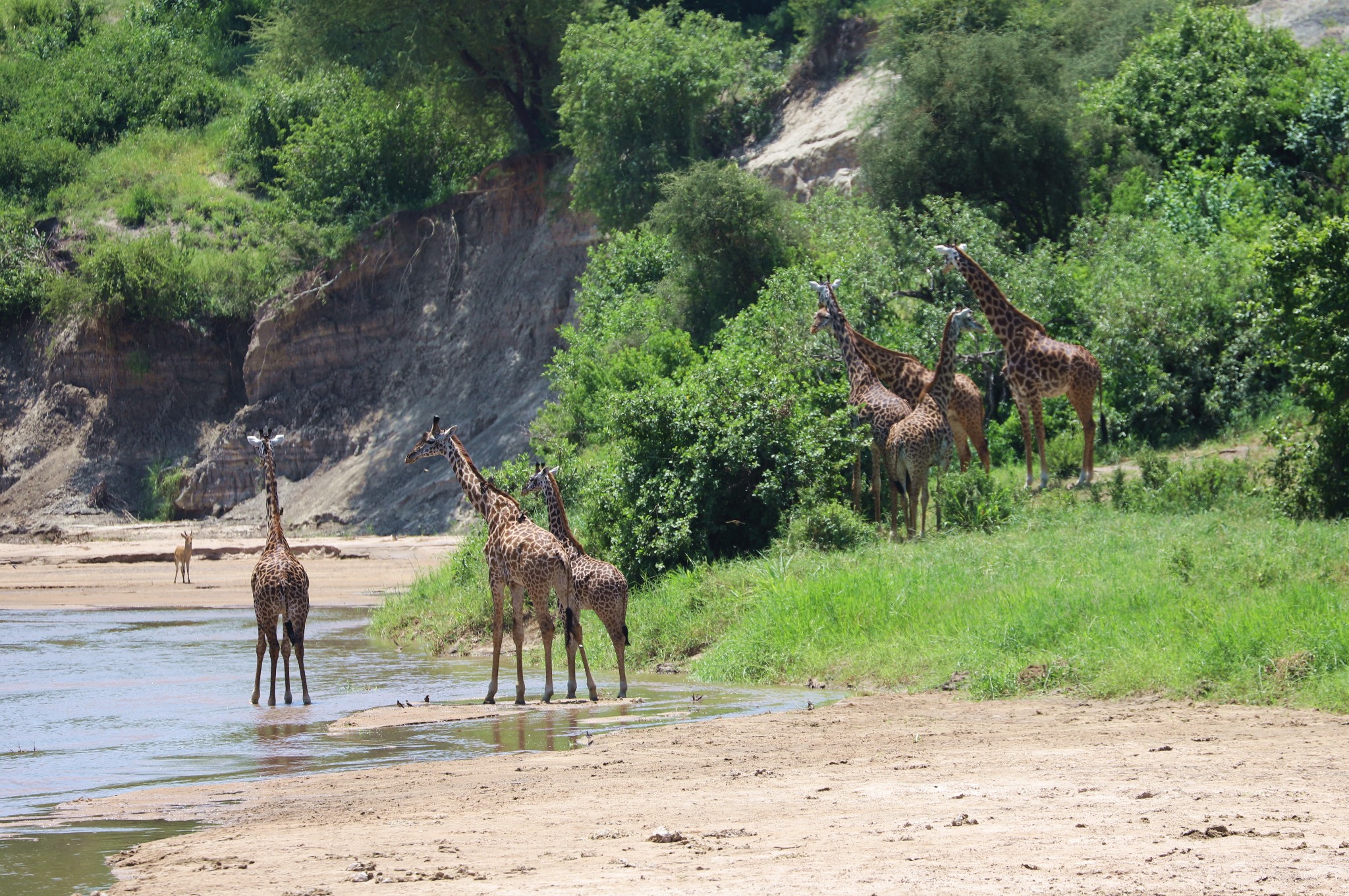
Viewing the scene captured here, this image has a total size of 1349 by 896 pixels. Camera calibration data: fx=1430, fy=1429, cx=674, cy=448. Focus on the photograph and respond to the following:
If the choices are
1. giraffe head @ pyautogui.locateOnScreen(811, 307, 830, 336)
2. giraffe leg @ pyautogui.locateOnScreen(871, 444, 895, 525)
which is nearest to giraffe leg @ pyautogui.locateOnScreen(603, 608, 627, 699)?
giraffe leg @ pyautogui.locateOnScreen(871, 444, 895, 525)

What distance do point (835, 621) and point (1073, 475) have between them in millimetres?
7479

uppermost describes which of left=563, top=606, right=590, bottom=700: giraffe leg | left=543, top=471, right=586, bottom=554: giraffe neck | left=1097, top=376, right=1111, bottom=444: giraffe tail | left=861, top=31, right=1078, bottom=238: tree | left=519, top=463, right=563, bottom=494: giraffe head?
left=861, top=31, right=1078, bottom=238: tree

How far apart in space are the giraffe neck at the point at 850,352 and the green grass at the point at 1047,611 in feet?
8.74

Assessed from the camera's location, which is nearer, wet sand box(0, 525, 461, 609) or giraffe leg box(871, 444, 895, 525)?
giraffe leg box(871, 444, 895, 525)

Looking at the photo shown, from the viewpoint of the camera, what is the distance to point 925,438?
17234 mm

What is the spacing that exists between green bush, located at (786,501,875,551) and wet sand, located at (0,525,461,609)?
392 inches

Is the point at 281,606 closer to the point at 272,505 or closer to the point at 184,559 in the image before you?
the point at 272,505

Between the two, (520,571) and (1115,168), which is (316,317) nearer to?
(1115,168)

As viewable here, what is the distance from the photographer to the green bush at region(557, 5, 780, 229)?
3375cm

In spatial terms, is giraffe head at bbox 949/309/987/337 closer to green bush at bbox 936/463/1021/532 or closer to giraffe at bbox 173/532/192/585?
green bush at bbox 936/463/1021/532

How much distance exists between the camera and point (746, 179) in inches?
1081

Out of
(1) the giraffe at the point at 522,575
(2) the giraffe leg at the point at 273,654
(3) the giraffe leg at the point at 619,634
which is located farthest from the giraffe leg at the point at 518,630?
(2) the giraffe leg at the point at 273,654

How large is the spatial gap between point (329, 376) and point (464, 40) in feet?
32.8

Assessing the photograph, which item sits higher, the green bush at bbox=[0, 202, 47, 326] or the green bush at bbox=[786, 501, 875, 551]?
the green bush at bbox=[0, 202, 47, 326]
